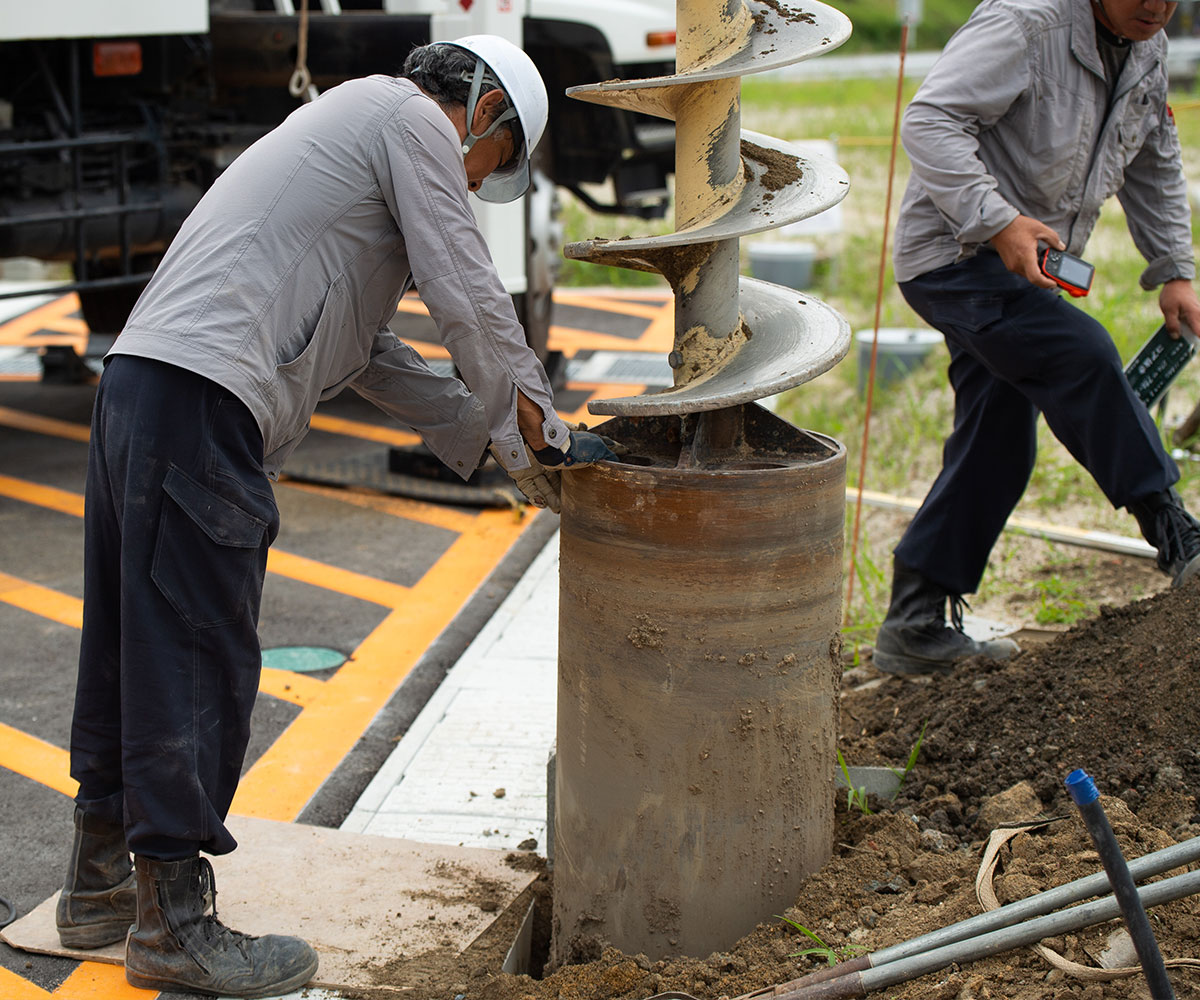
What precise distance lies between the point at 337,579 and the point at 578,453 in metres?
3.02

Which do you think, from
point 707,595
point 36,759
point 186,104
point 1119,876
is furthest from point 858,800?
point 186,104

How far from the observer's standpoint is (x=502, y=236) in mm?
6551

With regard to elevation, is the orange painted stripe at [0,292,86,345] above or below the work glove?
below

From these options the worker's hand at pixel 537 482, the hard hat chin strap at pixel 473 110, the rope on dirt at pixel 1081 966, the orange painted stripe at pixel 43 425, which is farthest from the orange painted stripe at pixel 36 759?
the orange painted stripe at pixel 43 425

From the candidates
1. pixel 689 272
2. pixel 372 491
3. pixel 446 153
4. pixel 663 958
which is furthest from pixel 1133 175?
pixel 372 491

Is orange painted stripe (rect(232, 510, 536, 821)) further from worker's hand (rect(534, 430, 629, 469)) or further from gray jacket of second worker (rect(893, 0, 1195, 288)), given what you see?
gray jacket of second worker (rect(893, 0, 1195, 288))

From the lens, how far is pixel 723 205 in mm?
2711

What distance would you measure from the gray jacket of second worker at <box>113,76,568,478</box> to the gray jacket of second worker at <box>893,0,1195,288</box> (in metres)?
1.55

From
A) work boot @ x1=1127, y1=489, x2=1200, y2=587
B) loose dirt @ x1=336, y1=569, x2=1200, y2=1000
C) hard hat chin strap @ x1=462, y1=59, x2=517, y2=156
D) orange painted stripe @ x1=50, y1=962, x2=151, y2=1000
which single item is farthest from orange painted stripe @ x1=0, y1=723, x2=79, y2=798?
work boot @ x1=1127, y1=489, x2=1200, y2=587

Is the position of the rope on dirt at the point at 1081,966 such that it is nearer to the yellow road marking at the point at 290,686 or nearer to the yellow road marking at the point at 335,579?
the yellow road marking at the point at 290,686

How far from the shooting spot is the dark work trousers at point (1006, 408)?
3.54m

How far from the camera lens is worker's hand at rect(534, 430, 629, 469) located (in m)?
2.58

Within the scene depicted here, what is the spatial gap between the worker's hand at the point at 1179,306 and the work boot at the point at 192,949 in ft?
10.0

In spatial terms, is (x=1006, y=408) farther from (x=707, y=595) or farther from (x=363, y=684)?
(x=363, y=684)
